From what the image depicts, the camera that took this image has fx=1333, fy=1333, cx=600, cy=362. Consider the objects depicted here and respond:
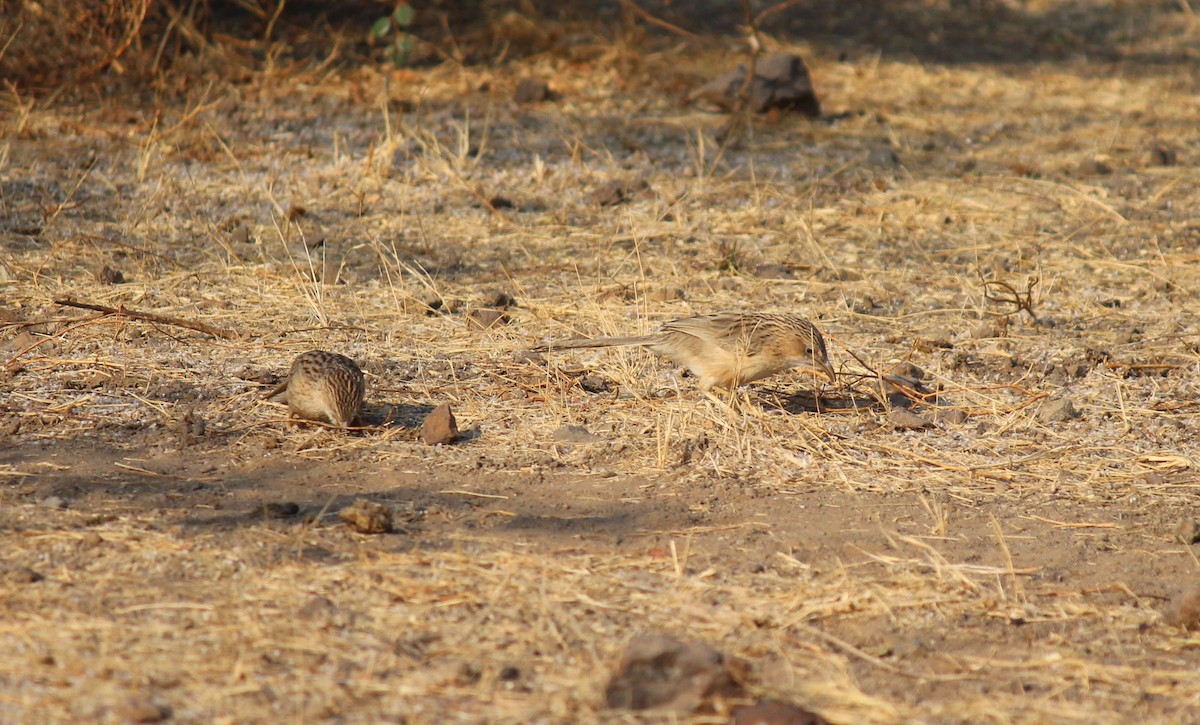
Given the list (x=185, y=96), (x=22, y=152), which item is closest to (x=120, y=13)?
(x=185, y=96)

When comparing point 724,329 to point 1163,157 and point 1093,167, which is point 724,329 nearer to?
point 1093,167

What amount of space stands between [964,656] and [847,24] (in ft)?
37.0

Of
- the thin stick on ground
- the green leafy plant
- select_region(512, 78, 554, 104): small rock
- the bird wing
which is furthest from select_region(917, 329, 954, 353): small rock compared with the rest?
select_region(512, 78, 554, 104): small rock

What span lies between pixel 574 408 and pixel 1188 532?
2351 mm

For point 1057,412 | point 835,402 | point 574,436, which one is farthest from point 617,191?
point 1057,412

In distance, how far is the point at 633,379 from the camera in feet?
19.0

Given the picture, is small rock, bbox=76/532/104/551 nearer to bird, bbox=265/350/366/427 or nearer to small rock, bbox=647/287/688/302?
bird, bbox=265/350/366/427

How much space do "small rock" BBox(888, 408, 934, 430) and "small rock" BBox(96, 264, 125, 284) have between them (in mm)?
3875

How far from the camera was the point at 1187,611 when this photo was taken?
12.8ft

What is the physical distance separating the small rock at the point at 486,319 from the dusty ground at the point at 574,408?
0.29ft

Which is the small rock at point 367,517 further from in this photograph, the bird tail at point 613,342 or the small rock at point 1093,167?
the small rock at point 1093,167

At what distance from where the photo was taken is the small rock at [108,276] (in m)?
6.66

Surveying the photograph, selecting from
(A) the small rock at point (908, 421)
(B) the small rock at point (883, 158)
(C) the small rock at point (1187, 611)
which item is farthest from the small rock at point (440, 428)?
(B) the small rock at point (883, 158)

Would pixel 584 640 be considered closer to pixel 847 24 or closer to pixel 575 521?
pixel 575 521
